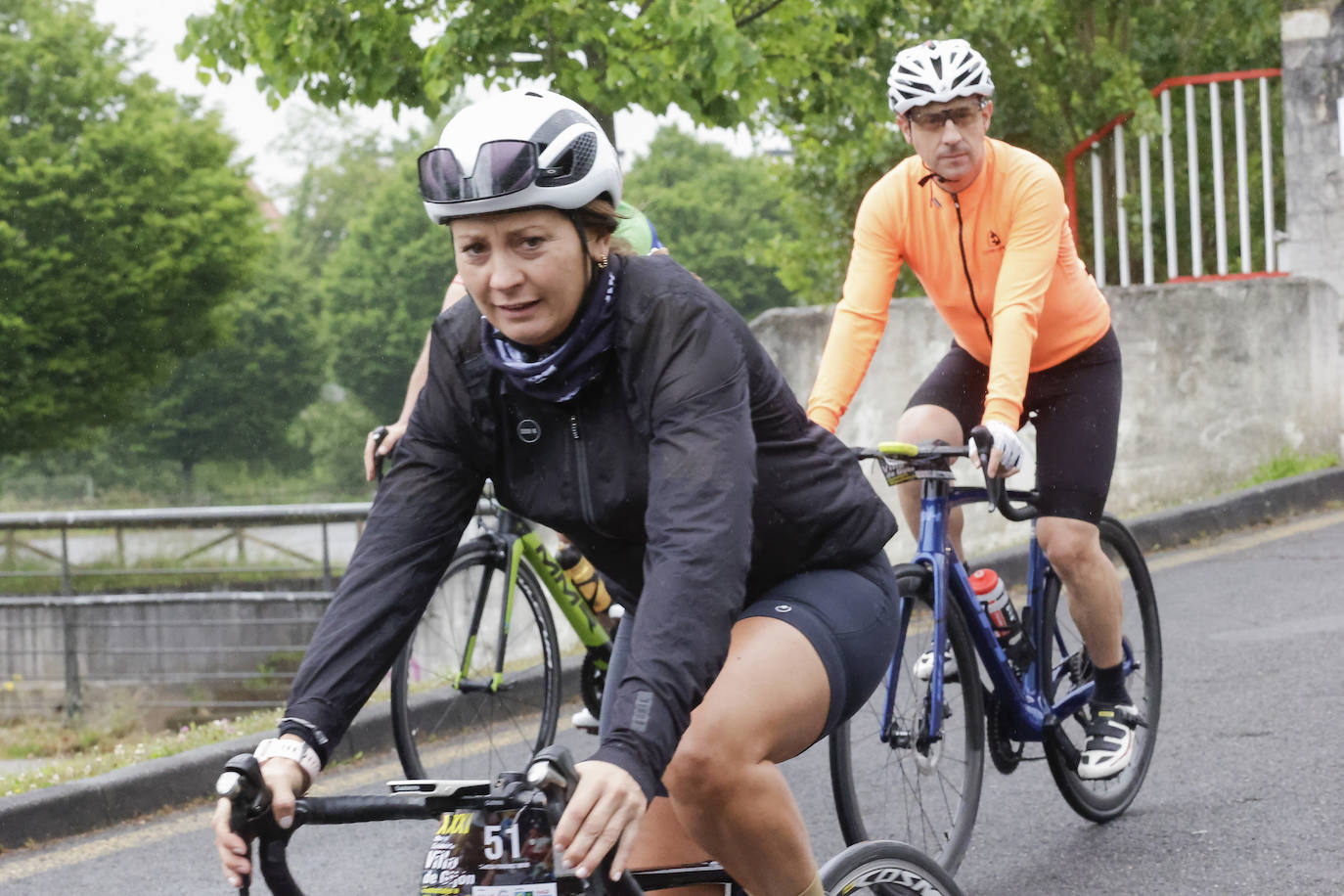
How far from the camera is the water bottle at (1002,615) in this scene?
4.45m

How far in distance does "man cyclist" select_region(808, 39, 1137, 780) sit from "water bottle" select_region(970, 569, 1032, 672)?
0.61 ft

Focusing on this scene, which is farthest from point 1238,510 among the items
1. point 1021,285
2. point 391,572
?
point 391,572

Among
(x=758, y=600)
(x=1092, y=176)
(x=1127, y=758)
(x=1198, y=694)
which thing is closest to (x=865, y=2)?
(x=1092, y=176)

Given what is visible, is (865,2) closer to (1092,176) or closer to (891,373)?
(1092,176)

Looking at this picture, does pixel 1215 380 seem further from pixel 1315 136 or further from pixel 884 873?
pixel 884 873

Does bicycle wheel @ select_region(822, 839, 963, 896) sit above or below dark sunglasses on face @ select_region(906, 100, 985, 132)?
below

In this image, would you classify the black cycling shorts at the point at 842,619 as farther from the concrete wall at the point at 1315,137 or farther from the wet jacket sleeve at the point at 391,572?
the concrete wall at the point at 1315,137

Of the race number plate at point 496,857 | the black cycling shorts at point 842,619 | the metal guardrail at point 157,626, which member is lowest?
the metal guardrail at point 157,626

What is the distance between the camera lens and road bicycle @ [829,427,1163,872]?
13.3 feet

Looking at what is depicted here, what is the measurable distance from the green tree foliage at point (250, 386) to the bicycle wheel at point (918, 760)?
1996 inches

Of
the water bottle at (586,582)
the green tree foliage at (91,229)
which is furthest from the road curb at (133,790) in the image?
the green tree foliage at (91,229)

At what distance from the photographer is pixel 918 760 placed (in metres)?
4.13

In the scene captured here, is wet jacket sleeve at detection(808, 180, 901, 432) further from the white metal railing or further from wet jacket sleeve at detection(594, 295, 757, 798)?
the white metal railing

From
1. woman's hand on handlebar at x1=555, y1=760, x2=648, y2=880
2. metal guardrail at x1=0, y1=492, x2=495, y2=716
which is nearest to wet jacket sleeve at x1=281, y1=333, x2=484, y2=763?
woman's hand on handlebar at x1=555, y1=760, x2=648, y2=880
